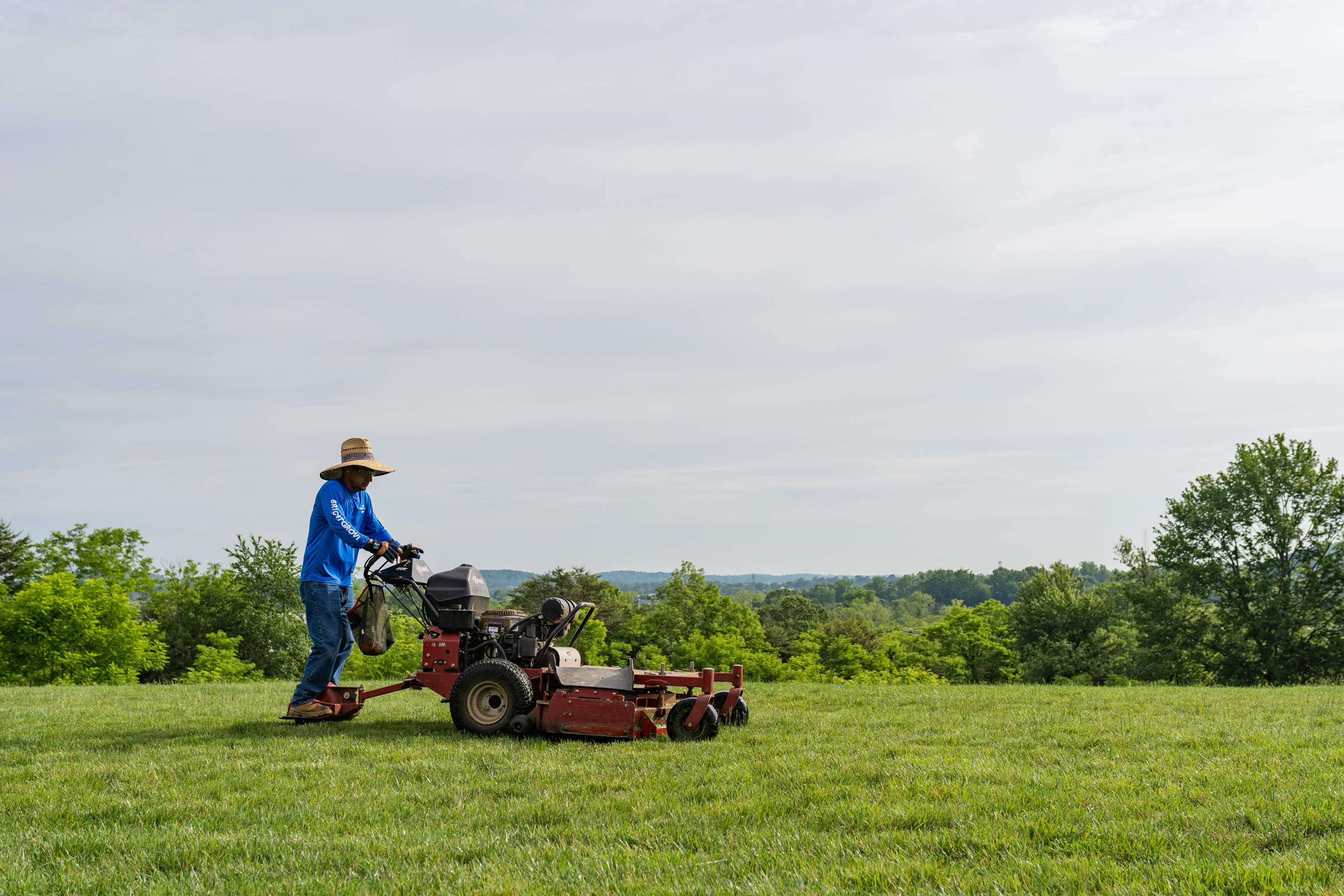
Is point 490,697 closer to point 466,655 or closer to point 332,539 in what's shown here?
point 466,655

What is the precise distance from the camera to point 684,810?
515cm

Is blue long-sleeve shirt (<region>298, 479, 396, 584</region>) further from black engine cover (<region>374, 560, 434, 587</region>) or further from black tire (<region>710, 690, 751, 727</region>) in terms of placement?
black tire (<region>710, 690, 751, 727</region>)

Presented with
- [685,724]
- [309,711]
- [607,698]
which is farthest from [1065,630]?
[309,711]

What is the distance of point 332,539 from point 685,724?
383 centimetres

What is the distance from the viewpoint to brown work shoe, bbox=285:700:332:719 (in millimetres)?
8727

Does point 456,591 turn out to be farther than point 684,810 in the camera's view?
Yes

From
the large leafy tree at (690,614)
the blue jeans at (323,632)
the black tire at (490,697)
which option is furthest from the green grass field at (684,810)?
the large leafy tree at (690,614)

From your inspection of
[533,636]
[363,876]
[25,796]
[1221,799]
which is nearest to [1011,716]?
[1221,799]

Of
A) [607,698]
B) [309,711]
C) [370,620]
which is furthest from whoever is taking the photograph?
[370,620]

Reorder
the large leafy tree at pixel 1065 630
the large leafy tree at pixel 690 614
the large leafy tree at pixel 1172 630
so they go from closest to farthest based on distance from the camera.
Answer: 1. the large leafy tree at pixel 1172 630
2. the large leafy tree at pixel 1065 630
3. the large leafy tree at pixel 690 614

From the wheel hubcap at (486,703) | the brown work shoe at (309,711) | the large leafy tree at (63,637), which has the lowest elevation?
the large leafy tree at (63,637)

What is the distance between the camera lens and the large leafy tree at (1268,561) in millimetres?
41125

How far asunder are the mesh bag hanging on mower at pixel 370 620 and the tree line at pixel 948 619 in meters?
24.8

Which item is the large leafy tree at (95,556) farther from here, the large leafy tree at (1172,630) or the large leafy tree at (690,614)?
the large leafy tree at (1172,630)
